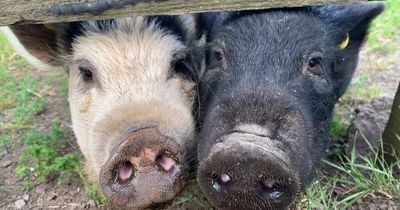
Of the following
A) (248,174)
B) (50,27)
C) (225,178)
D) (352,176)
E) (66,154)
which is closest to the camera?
(248,174)

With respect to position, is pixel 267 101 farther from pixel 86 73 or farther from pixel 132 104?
pixel 86 73

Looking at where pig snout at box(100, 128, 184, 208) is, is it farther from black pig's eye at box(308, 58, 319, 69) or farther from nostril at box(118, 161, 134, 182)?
black pig's eye at box(308, 58, 319, 69)

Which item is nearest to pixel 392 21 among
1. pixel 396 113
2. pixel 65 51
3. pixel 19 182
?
pixel 396 113

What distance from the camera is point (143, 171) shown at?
3104mm

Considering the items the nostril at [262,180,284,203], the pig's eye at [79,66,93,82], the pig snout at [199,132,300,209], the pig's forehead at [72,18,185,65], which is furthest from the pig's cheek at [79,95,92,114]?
the nostril at [262,180,284,203]

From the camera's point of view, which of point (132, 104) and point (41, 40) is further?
point (41, 40)

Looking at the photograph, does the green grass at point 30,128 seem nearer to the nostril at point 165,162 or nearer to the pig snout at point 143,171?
the pig snout at point 143,171

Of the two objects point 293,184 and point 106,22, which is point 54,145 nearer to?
point 106,22

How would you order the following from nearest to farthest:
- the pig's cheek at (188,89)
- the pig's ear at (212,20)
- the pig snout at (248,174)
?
the pig snout at (248,174), the pig's ear at (212,20), the pig's cheek at (188,89)

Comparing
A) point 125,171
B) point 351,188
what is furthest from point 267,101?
point 351,188

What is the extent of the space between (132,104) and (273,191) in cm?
112

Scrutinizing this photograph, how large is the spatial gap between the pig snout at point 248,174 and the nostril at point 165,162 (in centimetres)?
30

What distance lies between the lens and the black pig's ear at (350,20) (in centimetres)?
399

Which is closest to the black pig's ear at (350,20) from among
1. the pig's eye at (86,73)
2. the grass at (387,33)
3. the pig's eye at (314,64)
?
the pig's eye at (314,64)
